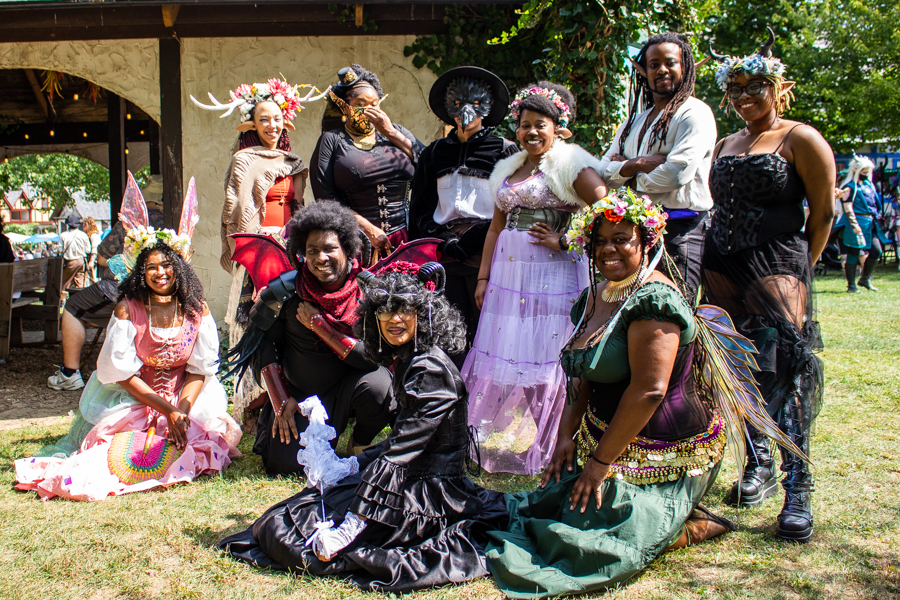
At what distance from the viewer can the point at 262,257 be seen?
13.6 feet

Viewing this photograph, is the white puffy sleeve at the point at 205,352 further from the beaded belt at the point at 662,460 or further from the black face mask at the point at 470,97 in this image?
the beaded belt at the point at 662,460

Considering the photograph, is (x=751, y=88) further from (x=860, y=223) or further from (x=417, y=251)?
(x=860, y=223)

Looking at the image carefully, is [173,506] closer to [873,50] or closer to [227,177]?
[227,177]

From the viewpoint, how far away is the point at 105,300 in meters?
5.98

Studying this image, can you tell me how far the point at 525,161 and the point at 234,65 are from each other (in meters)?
4.43

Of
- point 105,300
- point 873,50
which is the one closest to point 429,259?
point 105,300

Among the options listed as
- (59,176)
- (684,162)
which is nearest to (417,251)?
(684,162)

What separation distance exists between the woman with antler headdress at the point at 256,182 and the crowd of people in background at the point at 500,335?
0.02 m

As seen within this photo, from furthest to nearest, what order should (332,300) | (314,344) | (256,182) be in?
1. (256,182)
2. (314,344)
3. (332,300)

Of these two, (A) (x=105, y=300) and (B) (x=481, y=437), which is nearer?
(B) (x=481, y=437)

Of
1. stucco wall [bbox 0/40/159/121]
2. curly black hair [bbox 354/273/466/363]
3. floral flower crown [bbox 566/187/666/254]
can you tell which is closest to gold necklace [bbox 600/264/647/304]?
floral flower crown [bbox 566/187/666/254]

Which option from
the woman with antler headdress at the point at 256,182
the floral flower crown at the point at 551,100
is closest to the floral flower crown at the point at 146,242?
the woman with antler headdress at the point at 256,182

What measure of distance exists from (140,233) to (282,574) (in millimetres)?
2222

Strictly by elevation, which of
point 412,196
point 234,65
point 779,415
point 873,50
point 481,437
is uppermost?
point 873,50
